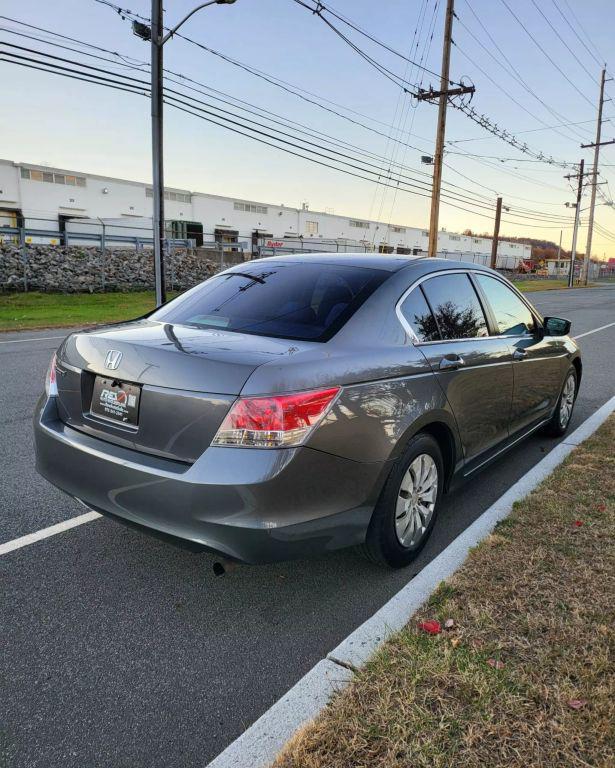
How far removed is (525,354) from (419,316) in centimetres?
148

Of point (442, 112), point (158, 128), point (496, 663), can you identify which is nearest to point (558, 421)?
point (496, 663)

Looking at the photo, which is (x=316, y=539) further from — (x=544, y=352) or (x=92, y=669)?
(x=544, y=352)

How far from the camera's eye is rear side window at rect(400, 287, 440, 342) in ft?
10.9

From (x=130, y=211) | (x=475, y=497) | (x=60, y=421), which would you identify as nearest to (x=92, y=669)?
(x=60, y=421)

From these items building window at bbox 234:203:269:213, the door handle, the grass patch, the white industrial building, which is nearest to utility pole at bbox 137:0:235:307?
the grass patch

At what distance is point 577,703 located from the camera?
208 centimetres

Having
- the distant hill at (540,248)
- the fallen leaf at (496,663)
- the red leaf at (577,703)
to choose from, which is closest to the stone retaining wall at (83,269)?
the fallen leaf at (496,663)

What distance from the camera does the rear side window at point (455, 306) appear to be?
3.60m

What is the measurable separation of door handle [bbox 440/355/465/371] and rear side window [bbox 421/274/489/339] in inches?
6.3

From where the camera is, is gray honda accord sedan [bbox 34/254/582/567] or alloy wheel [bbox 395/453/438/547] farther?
alloy wheel [bbox 395/453/438/547]

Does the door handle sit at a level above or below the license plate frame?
above

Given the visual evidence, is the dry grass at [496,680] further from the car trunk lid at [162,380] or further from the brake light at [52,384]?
the brake light at [52,384]

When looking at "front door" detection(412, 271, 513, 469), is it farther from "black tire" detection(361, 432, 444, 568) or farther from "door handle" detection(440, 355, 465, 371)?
"black tire" detection(361, 432, 444, 568)

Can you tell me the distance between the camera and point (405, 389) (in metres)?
3.01
